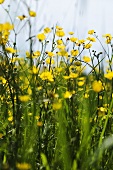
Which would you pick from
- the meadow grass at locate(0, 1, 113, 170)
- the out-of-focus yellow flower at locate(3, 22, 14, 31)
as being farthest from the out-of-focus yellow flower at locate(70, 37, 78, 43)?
the out-of-focus yellow flower at locate(3, 22, 14, 31)

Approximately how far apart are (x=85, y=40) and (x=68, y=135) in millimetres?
816

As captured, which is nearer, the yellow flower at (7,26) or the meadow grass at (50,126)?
the meadow grass at (50,126)

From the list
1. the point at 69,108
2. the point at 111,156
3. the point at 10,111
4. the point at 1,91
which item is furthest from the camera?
the point at 10,111

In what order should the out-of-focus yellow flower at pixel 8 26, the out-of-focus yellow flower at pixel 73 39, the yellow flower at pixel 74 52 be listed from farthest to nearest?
the out-of-focus yellow flower at pixel 73 39 < the yellow flower at pixel 74 52 < the out-of-focus yellow flower at pixel 8 26

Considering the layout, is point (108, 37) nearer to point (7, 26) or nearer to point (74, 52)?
point (74, 52)

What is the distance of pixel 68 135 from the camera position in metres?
1.58

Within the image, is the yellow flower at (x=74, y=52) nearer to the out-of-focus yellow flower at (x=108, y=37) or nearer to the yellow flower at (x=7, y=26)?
the out-of-focus yellow flower at (x=108, y=37)

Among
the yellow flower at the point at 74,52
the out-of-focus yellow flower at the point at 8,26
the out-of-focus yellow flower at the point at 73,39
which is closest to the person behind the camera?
the out-of-focus yellow flower at the point at 8,26

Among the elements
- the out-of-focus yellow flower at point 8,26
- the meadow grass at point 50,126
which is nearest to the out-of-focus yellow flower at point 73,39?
the meadow grass at point 50,126

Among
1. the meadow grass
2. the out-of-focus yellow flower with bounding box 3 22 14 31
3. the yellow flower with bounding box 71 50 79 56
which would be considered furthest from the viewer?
the yellow flower with bounding box 71 50 79 56

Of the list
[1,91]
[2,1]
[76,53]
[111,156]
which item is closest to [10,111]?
[1,91]

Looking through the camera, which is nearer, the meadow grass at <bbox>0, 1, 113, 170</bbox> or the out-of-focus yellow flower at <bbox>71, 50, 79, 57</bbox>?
the meadow grass at <bbox>0, 1, 113, 170</bbox>

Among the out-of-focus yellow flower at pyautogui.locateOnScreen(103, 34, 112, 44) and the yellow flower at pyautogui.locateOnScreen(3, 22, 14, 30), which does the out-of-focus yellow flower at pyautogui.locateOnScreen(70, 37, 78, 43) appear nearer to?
the out-of-focus yellow flower at pyautogui.locateOnScreen(103, 34, 112, 44)

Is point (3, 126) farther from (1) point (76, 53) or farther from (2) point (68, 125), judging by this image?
(1) point (76, 53)
